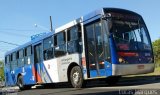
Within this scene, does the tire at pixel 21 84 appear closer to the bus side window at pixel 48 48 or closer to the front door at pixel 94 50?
the bus side window at pixel 48 48

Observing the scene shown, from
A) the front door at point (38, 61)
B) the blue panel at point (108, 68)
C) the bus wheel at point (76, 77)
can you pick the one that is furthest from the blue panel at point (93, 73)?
the front door at point (38, 61)

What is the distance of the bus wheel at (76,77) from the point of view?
48.5ft

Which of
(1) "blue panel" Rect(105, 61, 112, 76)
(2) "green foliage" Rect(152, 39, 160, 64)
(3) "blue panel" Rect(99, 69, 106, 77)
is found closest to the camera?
(1) "blue panel" Rect(105, 61, 112, 76)

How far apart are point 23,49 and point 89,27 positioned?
948 centimetres

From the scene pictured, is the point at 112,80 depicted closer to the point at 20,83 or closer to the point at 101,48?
the point at 101,48

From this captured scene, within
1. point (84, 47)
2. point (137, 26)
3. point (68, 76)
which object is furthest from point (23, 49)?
point (137, 26)

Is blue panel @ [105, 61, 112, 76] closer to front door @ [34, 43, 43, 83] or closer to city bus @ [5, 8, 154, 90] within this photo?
city bus @ [5, 8, 154, 90]

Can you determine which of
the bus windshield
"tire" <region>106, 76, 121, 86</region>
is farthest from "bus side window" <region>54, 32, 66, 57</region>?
the bus windshield

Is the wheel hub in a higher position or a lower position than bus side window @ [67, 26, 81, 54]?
lower

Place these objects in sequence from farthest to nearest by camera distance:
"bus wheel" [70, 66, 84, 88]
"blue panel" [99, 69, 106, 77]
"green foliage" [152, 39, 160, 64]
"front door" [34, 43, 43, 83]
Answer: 1. "green foliage" [152, 39, 160, 64]
2. "front door" [34, 43, 43, 83]
3. "bus wheel" [70, 66, 84, 88]
4. "blue panel" [99, 69, 106, 77]

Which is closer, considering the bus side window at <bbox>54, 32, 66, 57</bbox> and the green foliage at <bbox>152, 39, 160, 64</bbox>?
the bus side window at <bbox>54, 32, 66, 57</bbox>

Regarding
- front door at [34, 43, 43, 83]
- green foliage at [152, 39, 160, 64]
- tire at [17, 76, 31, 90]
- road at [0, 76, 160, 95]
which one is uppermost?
green foliage at [152, 39, 160, 64]

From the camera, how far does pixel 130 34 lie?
13766 millimetres

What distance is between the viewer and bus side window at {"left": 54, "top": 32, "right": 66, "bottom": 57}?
53.7 feet
